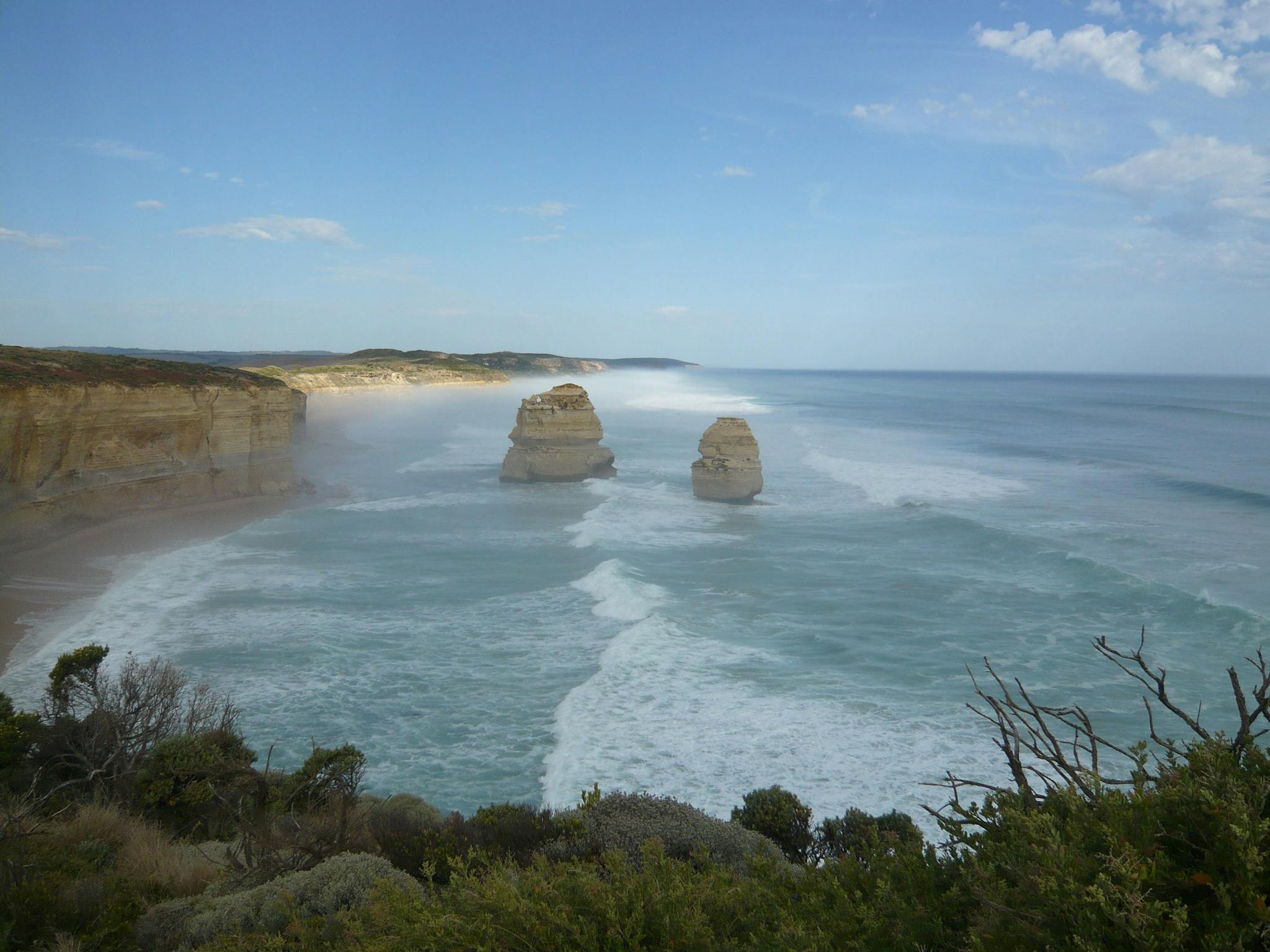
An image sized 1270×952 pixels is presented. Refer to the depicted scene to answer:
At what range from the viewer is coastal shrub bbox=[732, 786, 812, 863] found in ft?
29.2

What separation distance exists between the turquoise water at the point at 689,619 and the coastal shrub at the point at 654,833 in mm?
3233

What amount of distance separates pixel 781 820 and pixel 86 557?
74.2ft

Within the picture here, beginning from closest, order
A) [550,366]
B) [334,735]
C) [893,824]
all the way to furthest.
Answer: [893,824] → [334,735] → [550,366]

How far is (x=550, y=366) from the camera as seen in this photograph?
177 m

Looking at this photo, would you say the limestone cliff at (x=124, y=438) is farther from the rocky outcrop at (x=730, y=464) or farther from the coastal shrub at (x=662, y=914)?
the coastal shrub at (x=662, y=914)

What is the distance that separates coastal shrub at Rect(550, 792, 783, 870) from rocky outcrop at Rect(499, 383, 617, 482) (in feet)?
98.1

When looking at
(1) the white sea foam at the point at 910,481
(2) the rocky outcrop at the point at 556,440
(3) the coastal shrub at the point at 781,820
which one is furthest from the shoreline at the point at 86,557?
(1) the white sea foam at the point at 910,481

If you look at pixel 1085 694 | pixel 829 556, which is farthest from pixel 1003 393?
pixel 1085 694

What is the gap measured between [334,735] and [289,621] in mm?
6261

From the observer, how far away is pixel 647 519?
31031 millimetres

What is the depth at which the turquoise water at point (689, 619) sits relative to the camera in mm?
12516

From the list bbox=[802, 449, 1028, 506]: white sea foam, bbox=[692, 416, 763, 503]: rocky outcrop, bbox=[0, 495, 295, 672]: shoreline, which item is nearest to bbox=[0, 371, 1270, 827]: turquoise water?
bbox=[802, 449, 1028, 506]: white sea foam

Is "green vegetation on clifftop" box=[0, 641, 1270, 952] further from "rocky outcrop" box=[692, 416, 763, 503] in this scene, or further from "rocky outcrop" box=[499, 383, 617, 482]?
"rocky outcrop" box=[499, 383, 617, 482]

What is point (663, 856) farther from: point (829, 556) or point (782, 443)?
point (782, 443)
